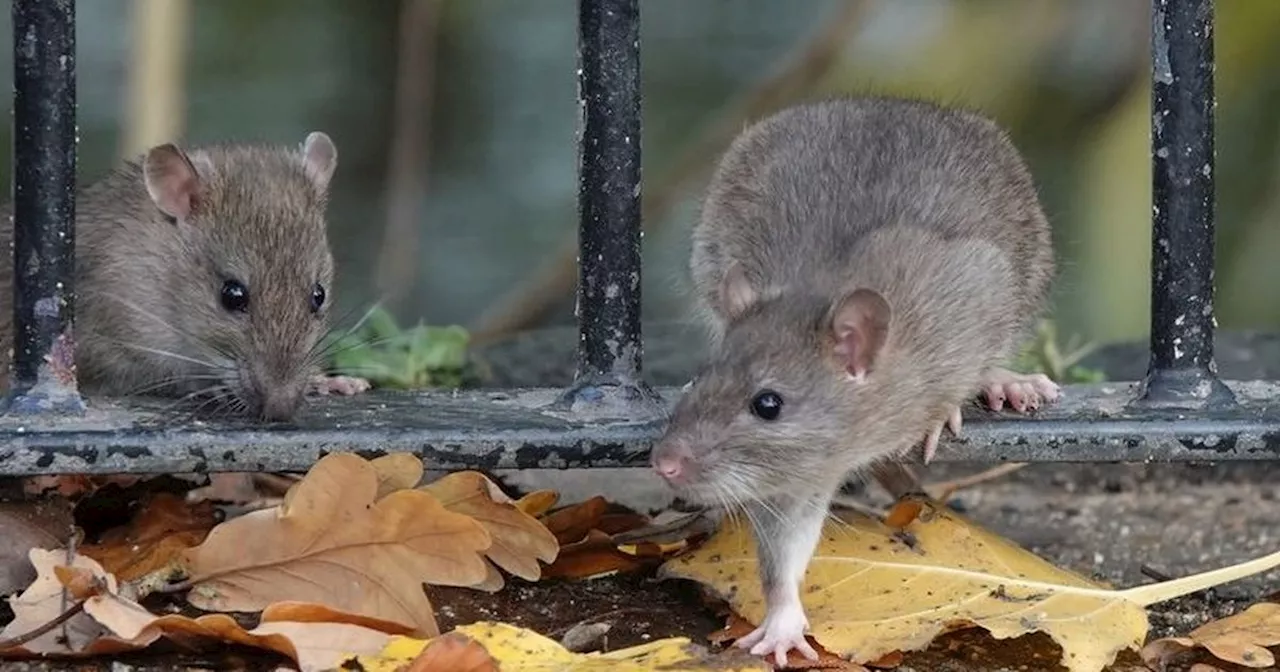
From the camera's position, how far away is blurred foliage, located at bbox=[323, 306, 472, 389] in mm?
5531

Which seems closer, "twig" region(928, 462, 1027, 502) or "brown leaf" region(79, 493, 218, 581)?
"brown leaf" region(79, 493, 218, 581)

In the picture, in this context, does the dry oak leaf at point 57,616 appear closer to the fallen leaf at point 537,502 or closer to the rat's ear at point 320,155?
the fallen leaf at point 537,502

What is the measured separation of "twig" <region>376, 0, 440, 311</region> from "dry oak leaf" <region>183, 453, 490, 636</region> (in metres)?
3.57

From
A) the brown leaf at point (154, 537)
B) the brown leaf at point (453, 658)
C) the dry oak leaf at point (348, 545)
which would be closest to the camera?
the brown leaf at point (453, 658)

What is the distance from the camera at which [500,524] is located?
3.71 metres

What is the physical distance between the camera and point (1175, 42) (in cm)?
385

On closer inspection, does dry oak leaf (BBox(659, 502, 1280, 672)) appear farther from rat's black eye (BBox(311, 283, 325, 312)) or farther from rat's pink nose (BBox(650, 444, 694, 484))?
rat's black eye (BBox(311, 283, 325, 312))

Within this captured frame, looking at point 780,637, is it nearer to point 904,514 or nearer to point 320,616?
point 904,514

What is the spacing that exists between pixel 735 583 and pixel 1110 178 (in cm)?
352

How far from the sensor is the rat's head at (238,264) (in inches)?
185

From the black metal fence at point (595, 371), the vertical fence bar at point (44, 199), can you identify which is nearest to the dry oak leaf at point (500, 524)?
the black metal fence at point (595, 371)

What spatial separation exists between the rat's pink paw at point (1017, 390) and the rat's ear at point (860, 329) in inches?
17.1

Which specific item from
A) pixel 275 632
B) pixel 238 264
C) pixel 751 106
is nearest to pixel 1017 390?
pixel 275 632

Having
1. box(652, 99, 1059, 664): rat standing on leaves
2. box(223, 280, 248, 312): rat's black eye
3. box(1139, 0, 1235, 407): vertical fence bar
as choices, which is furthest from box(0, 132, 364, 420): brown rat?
box(1139, 0, 1235, 407): vertical fence bar
